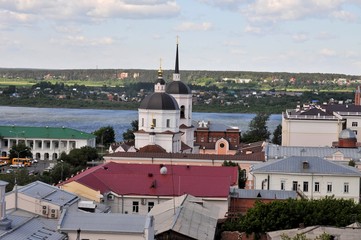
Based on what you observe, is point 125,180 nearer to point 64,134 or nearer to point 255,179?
point 255,179

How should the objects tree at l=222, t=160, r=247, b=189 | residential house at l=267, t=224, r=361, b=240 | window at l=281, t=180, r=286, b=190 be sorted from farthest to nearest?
1. tree at l=222, t=160, r=247, b=189
2. window at l=281, t=180, r=286, b=190
3. residential house at l=267, t=224, r=361, b=240

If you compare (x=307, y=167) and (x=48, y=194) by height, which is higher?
(x=48, y=194)

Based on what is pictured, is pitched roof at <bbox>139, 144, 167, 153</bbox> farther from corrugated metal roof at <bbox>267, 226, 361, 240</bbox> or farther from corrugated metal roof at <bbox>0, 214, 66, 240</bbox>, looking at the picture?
corrugated metal roof at <bbox>0, 214, 66, 240</bbox>

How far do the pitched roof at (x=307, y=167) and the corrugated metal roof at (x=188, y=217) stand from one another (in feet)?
23.5

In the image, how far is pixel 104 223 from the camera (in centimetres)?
2227

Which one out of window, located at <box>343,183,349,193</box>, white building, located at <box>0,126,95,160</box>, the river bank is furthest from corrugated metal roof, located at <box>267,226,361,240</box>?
the river bank

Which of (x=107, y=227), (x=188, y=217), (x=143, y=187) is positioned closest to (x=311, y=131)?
(x=143, y=187)

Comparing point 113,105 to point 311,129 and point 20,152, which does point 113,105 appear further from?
point 311,129

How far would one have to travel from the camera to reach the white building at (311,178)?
36062mm

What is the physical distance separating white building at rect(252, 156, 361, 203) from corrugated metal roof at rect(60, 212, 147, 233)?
14.2 m

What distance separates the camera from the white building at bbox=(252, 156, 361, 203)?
36.1 meters

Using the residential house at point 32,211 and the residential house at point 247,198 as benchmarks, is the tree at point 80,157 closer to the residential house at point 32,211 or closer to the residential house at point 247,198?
the residential house at point 247,198

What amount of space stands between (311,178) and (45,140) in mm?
39086

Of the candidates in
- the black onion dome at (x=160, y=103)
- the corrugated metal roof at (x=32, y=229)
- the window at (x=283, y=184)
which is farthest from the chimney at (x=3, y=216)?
the black onion dome at (x=160, y=103)
